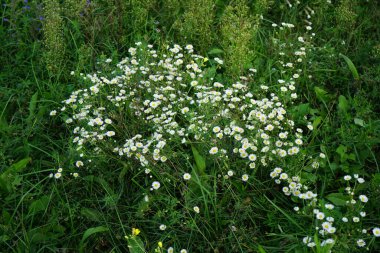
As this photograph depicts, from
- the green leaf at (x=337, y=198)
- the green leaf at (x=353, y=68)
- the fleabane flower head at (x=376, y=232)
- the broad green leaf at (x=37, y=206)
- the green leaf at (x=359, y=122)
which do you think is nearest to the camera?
the fleabane flower head at (x=376, y=232)

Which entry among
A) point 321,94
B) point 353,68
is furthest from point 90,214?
point 353,68

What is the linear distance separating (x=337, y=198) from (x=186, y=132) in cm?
92

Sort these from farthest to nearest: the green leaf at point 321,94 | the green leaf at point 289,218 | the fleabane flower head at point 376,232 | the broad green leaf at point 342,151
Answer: the green leaf at point 321,94
the broad green leaf at point 342,151
the green leaf at point 289,218
the fleabane flower head at point 376,232

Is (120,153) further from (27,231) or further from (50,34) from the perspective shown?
(50,34)

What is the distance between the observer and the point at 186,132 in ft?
9.48

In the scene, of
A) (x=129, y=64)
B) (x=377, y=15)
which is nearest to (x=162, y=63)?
(x=129, y=64)

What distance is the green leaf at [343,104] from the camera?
3139 millimetres

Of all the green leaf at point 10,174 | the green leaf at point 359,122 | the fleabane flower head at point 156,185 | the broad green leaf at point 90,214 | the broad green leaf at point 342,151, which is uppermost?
the green leaf at point 359,122

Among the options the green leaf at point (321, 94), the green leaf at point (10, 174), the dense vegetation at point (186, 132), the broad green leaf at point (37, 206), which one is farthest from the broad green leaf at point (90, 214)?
the green leaf at point (321, 94)

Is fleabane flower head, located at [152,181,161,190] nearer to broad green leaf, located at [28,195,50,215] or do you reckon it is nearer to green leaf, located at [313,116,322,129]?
broad green leaf, located at [28,195,50,215]

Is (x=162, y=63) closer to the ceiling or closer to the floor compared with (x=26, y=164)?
closer to the ceiling

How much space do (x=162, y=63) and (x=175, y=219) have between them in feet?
4.03

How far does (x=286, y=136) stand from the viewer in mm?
2797

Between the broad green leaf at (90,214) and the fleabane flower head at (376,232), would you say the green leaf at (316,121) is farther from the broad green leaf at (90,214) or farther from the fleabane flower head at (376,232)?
the broad green leaf at (90,214)
